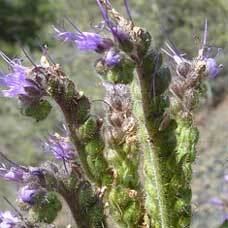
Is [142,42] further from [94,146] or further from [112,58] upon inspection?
[94,146]

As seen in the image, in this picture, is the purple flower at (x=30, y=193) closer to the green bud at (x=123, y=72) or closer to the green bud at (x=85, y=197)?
the green bud at (x=85, y=197)

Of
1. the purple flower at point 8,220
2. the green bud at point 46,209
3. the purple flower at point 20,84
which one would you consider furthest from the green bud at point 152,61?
the purple flower at point 8,220

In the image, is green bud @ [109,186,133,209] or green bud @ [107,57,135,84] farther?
green bud @ [109,186,133,209]

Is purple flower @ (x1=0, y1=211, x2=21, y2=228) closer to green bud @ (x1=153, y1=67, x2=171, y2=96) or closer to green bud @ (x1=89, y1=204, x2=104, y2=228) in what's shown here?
green bud @ (x1=89, y1=204, x2=104, y2=228)

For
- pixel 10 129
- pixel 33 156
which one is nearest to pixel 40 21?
pixel 10 129

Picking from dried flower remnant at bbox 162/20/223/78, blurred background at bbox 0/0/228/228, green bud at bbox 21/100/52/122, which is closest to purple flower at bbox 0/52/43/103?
green bud at bbox 21/100/52/122

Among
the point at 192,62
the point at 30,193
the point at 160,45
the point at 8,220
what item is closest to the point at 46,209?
the point at 30,193
